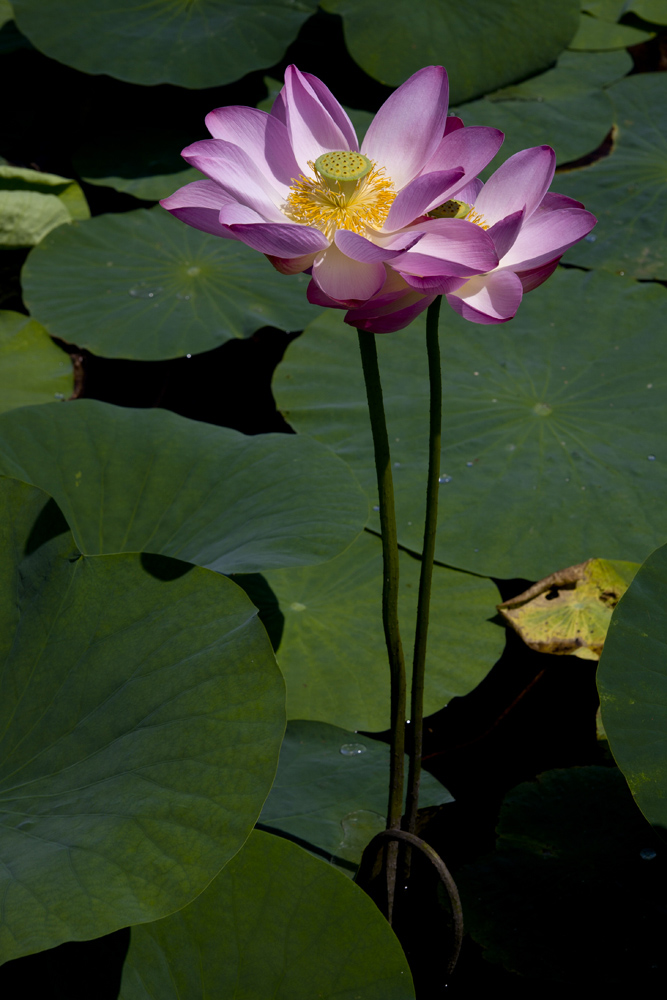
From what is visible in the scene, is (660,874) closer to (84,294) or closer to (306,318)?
(306,318)

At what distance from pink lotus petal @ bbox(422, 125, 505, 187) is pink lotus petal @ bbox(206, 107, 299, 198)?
16 centimetres

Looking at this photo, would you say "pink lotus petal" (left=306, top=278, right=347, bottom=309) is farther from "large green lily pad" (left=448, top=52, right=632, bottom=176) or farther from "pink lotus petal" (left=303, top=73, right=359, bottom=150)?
"large green lily pad" (left=448, top=52, right=632, bottom=176)

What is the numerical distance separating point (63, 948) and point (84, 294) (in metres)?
1.65

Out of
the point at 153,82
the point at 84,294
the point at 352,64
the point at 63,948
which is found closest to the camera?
the point at 63,948

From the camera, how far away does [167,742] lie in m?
0.77

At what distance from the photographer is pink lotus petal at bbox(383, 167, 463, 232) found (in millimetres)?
657

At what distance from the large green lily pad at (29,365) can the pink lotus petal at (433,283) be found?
1.40m

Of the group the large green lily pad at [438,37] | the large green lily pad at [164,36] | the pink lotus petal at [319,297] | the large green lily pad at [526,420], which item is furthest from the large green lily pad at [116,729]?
the large green lily pad at [438,37]

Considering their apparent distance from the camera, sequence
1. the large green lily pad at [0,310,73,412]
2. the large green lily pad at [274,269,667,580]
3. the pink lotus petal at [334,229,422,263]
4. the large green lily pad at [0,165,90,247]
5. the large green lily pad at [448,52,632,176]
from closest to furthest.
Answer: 1. the pink lotus petal at [334,229,422,263]
2. the large green lily pad at [274,269,667,580]
3. the large green lily pad at [0,310,73,412]
4. the large green lily pad at [0,165,90,247]
5. the large green lily pad at [448,52,632,176]

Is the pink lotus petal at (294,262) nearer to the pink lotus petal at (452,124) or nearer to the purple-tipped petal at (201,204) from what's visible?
the purple-tipped petal at (201,204)


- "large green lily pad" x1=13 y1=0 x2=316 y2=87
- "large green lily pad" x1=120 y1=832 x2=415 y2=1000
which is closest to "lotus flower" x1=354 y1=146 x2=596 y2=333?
"large green lily pad" x1=120 y1=832 x2=415 y2=1000

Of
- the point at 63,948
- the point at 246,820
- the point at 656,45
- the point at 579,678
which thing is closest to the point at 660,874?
the point at 579,678

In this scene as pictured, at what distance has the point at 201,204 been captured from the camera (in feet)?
2.38

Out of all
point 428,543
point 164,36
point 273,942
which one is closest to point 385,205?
point 428,543
